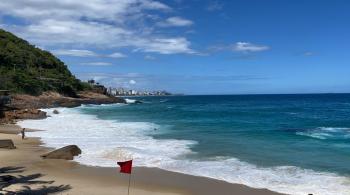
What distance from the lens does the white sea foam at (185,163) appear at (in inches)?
728

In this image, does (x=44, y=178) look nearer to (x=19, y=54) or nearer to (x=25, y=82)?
(x=25, y=82)

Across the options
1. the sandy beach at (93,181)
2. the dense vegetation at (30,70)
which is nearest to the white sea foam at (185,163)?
the sandy beach at (93,181)

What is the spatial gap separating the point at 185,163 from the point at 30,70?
80.6m

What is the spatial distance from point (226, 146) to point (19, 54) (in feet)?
257

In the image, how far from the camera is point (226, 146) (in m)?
29.9

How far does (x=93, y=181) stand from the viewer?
18859 millimetres

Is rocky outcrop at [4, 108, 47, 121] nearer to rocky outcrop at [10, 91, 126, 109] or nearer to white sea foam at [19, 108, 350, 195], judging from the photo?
rocky outcrop at [10, 91, 126, 109]

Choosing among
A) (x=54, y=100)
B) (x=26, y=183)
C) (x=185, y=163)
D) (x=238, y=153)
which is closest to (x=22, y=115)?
(x=238, y=153)

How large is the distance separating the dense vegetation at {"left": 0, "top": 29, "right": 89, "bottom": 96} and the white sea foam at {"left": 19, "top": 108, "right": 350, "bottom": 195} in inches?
1725

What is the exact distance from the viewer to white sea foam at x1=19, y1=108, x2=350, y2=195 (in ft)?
60.7

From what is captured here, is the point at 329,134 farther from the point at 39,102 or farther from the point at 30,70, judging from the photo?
the point at 30,70

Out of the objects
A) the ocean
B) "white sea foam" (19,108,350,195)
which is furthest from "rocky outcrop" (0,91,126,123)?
"white sea foam" (19,108,350,195)

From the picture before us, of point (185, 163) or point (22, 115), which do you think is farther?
point (22, 115)

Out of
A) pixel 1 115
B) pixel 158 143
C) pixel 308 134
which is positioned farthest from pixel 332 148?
pixel 1 115
